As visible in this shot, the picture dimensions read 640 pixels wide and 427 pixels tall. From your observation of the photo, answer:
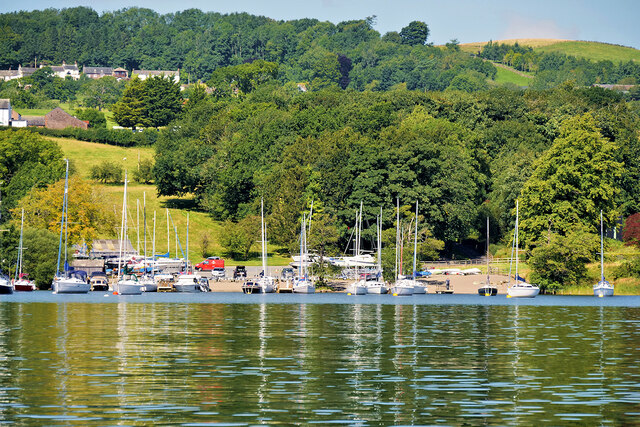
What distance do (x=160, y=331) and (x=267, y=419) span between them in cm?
3159

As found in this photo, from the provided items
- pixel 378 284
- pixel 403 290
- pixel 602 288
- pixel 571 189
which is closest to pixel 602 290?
pixel 602 288

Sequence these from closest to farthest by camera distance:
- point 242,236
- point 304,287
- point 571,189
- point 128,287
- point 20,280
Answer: point 128,287
point 20,280
point 304,287
point 571,189
point 242,236

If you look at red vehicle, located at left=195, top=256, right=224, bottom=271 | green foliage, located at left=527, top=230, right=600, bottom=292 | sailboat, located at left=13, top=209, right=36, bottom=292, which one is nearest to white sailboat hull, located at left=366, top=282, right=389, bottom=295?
green foliage, located at left=527, top=230, right=600, bottom=292

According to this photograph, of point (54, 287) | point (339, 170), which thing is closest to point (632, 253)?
point (339, 170)

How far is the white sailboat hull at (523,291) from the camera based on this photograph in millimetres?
112625

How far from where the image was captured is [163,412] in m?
30.1

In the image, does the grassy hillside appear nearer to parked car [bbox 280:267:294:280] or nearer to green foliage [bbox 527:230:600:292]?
parked car [bbox 280:267:294:280]

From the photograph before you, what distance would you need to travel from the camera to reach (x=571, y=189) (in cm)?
12331

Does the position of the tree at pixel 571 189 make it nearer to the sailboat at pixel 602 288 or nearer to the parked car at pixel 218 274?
the sailboat at pixel 602 288

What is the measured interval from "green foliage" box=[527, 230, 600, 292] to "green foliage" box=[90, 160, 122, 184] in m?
95.6

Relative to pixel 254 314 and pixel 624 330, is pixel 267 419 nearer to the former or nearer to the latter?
pixel 624 330

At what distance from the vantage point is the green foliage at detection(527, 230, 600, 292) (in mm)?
114375

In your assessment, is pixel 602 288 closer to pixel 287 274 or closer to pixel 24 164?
pixel 287 274

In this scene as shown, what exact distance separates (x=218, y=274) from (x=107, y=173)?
2467 inches
